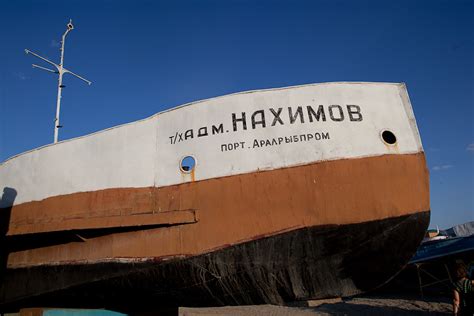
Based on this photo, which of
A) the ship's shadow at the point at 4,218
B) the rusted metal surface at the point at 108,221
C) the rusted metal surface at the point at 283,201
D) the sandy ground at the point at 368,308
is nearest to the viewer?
the rusted metal surface at the point at 283,201

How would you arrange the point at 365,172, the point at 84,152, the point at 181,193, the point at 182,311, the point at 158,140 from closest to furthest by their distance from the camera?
the point at 365,172, the point at 181,193, the point at 158,140, the point at 84,152, the point at 182,311

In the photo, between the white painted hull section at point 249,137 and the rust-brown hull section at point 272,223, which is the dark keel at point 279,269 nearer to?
the rust-brown hull section at point 272,223

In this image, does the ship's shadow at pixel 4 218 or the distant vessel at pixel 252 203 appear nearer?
the distant vessel at pixel 252 203

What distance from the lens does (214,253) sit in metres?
3.84

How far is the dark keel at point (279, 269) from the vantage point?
372cm

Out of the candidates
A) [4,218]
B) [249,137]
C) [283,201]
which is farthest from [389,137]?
[4,218]

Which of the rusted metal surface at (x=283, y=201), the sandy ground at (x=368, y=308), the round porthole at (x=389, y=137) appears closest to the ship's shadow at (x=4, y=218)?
the rusted metal surface at (x=283, y=201)

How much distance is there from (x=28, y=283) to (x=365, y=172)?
4.91 m

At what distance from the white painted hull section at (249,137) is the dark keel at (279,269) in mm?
855

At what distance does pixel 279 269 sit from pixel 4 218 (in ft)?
15.1

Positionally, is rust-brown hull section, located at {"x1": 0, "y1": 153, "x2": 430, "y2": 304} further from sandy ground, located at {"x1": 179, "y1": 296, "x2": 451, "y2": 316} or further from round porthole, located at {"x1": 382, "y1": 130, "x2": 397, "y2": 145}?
sandy ground, located at {"x1": 179, "y1": 296, "x2": 451, "y2": 316}

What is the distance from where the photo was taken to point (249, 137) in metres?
4.02

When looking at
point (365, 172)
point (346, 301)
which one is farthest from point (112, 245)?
point (346, 301)

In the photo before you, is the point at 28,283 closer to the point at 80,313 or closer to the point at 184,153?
the point at 80,313
